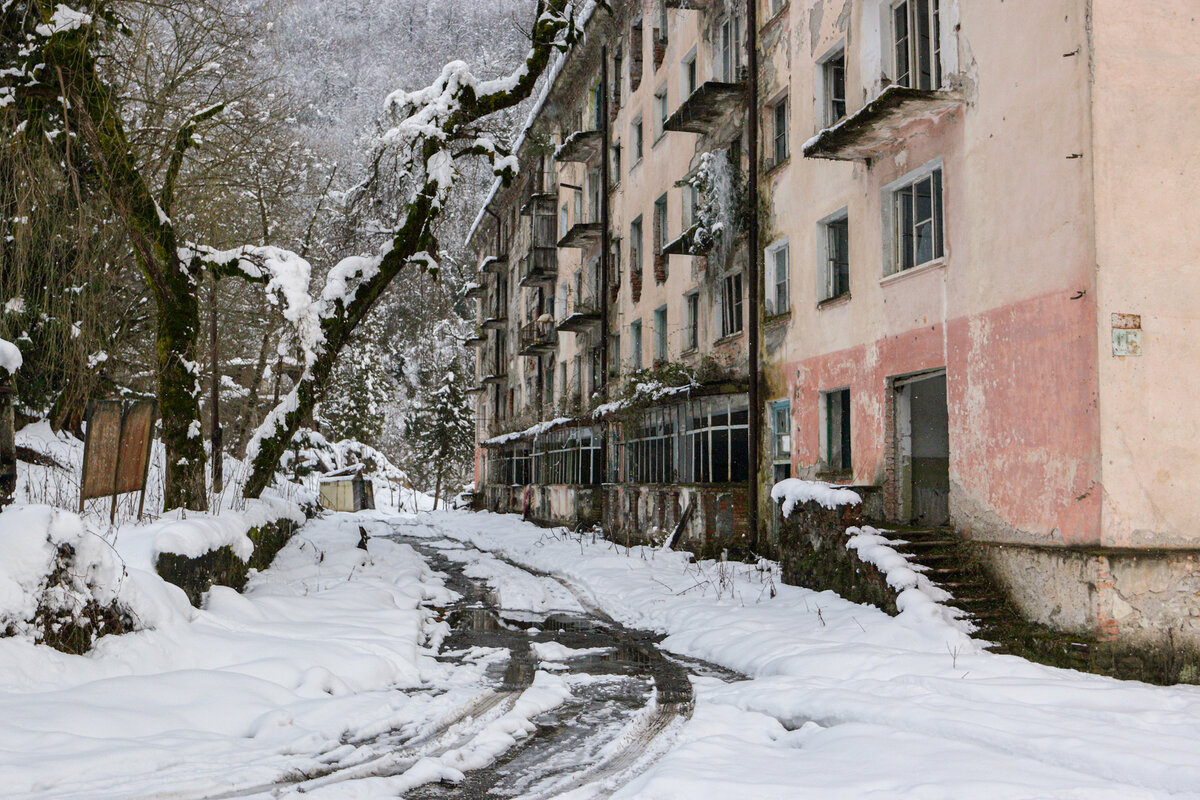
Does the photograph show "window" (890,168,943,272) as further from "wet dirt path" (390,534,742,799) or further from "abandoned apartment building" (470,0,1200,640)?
"wet dirt path" (390,534,742,799)

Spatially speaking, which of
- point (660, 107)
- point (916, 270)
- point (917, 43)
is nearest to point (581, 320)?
point (660, 107)

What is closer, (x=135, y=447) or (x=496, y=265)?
(x=135, y=447)

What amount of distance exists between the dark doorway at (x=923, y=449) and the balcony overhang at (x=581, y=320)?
14.5 metres

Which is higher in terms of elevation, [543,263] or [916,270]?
[543,263]

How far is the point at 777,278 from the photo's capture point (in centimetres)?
1872

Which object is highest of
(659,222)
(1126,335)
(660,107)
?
(660,107)

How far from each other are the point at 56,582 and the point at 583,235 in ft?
76.4

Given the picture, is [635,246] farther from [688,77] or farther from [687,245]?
[687,245]

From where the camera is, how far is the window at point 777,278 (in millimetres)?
18375

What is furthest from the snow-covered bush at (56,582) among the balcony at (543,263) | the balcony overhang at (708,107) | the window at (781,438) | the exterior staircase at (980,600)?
the balcony at (543,263)

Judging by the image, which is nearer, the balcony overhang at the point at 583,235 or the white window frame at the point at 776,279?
the white window frame at the point at 776,279

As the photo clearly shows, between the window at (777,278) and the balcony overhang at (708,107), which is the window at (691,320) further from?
the balcony overhang at (708,107)

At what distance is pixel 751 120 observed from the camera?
19.1 meters

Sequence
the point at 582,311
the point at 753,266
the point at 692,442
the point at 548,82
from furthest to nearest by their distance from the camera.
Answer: the point at 548,82 < the point at 582,311 < the point at 692,442 < the point at 753,266
